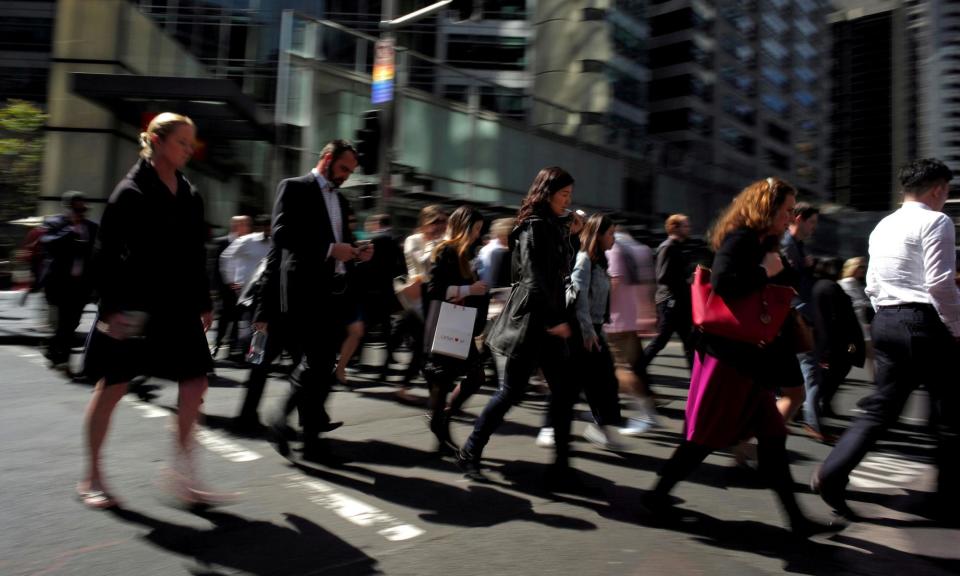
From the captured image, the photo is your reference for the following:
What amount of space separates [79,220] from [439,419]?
484cm

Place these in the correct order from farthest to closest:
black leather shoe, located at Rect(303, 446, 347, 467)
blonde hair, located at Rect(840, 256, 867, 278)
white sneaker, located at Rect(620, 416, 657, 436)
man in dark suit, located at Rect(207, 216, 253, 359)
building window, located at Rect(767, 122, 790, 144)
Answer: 1. building window, located at Rect(767, 122, 790, 144)
2. man in dark suit, located at Rect(207, 216, 253, 359)
3. blonde hair, located at Rect(840, 256, 867, 278)
4. white sneaker, located at Rect(620, 416, 657, 436)
5. black leather shoe, located at Rect(303, 446, 347, 467)

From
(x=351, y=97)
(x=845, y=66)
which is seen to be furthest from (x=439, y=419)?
(x=845, y=66)

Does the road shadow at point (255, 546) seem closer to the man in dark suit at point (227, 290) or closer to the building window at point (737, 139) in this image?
the man in dark suit at point (227, 290)

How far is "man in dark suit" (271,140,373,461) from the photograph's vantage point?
4.43 metres

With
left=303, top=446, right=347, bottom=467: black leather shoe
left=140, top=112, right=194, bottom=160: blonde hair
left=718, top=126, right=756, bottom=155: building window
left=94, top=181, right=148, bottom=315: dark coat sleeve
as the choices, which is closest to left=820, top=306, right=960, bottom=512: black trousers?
left=303, top=446, right=347, bottom=467: black leather shoe

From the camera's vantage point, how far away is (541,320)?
13.9ft

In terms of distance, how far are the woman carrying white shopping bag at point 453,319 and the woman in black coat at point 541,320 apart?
2.11ft

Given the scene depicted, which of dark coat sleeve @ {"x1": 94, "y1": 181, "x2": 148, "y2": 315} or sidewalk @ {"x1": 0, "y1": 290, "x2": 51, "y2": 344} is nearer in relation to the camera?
dark coat sleeve @ {"x1": 94, "y1": 181, "x2": 148, "y2": 315}

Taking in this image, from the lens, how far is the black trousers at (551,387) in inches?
168

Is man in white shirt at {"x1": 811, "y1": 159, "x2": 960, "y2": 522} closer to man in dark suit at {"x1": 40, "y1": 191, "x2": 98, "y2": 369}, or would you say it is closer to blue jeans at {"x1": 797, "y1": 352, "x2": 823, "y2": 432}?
blue jeans at {"x1": 797, "y1": 352, "x2": 823, "y2": 432}

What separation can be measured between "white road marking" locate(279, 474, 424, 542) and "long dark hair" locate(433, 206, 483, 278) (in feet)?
6.15

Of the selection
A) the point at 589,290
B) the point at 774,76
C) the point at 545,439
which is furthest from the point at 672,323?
the point at 774,76

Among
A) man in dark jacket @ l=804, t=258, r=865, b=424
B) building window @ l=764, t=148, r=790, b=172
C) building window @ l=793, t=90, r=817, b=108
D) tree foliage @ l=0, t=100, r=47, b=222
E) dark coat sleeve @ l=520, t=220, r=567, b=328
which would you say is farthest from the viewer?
building window @ l=793, t=90, r=817, b=108

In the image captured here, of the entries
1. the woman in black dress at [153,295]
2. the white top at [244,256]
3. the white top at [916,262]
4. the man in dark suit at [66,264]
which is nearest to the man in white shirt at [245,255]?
the white top at [244,256]
